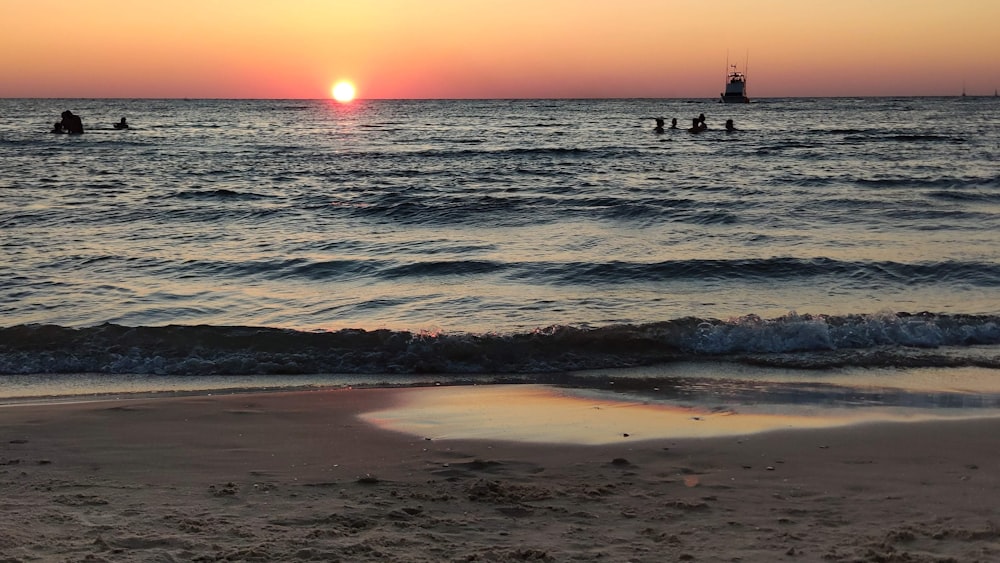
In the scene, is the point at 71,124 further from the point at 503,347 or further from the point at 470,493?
the point at 470,493

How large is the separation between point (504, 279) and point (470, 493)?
26.4 ft

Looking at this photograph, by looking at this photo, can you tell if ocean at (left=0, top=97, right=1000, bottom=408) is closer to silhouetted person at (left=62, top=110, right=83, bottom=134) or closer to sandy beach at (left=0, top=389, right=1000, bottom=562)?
sandy beach at (left=0, top=389, right=1000, bottom=562)

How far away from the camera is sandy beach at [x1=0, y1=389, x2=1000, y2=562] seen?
3961 millimetres

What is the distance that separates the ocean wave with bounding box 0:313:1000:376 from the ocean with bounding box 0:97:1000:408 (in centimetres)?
3

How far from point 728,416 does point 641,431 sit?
90 centimetres

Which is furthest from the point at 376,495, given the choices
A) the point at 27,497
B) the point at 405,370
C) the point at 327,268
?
the point at 327,268

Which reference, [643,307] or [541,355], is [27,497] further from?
[643,307]

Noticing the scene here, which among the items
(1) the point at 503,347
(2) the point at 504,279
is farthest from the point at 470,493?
(2) the point at 504,279

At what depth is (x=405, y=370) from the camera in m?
8.69

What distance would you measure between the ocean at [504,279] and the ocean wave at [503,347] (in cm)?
3

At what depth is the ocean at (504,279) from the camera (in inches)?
344

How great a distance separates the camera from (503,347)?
913cm

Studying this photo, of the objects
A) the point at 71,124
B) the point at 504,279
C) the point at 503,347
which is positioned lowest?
the point at 503,347

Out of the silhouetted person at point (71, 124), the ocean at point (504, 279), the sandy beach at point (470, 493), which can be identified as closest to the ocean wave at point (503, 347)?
the ocean at point (504, 279)
